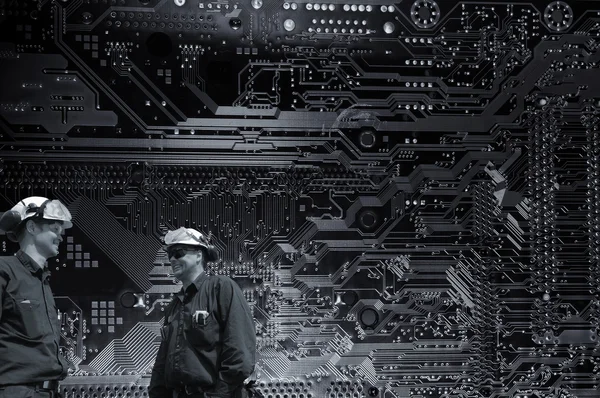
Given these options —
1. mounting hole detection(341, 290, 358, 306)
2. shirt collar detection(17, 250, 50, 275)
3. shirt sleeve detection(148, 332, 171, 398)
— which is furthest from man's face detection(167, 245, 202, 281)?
mounting hole detection(341, 290, 358, 306)

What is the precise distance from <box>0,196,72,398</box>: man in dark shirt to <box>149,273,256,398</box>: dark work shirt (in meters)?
0.52

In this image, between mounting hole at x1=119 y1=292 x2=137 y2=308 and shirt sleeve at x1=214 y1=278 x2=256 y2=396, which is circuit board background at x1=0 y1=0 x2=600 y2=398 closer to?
mounting hole at x1=119 y1=292 x2=137 y2=308

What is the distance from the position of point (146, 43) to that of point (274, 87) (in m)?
0.88

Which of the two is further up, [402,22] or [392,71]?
[402,22]

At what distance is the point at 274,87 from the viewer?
4.83 meters

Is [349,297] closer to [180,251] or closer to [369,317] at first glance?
[369,317]

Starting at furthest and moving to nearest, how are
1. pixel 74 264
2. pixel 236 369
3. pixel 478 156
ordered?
pixel 478 156 → pixel 74 264 → pixel 236 369

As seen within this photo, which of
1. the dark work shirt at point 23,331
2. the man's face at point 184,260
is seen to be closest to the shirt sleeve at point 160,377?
the man's face at point 184,260

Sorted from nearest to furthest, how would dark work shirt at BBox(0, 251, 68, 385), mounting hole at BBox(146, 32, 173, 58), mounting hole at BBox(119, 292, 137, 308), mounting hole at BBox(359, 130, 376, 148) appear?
dark work shirt at BBox(0, 251, 68, 385) < mounting hole at BBox(119, 292, 137, 308) < mounting hole at BBox(146, 32, 173, 58) < mounting hole at BBox(359, 130, 376, 148)

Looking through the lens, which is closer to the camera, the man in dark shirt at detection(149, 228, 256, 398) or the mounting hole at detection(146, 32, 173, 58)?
the man in dark shirt at detection(149, 228, 256, 398)

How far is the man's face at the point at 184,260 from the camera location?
146 inches

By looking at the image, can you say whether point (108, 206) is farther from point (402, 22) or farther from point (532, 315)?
point (532, 315)

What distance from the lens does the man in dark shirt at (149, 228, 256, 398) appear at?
3.44 meters

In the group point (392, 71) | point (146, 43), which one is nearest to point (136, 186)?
point (146, 43)
